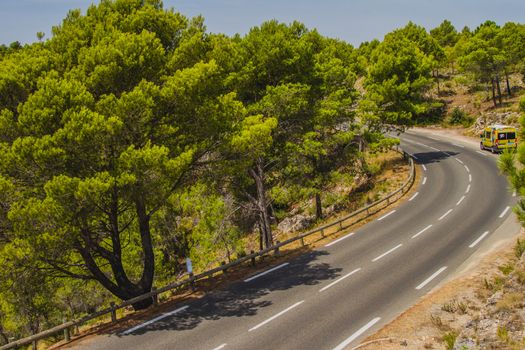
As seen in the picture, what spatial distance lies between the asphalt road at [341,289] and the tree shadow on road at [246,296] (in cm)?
4

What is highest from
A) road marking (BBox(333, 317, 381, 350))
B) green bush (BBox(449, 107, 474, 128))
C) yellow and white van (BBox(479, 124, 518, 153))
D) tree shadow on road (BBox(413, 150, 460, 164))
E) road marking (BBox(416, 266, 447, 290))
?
green bush (BBox(449, 107, 474, 128))

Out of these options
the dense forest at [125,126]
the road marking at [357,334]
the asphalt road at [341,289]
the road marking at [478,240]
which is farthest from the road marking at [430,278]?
the dense forest at [125,126]

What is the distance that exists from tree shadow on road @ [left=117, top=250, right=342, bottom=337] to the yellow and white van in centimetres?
2806

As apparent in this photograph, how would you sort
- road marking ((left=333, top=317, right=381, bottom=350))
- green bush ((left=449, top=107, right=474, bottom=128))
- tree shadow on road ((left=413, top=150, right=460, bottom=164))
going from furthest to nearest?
green bush ((left=449, top=107, right=474, bottom=128)) < tree shadow on road ((left=413, top=150, right=460, bottom=164)) < road marking ((left=333, top=317, right=381, bottom=350))

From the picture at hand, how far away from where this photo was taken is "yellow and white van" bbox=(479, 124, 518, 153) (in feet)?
130

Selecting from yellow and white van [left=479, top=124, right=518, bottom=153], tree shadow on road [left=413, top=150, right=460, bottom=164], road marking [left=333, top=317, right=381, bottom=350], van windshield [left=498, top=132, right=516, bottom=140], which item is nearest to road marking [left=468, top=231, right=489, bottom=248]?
road marking [left=333, top=317, right=381, bottom=350]

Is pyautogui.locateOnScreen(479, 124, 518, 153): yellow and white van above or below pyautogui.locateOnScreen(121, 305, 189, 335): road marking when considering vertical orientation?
above

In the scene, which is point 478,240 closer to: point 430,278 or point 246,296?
point 430,278

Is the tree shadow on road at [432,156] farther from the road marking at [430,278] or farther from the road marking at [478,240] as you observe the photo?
the road marking at [430,278]

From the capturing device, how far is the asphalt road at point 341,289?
13555mm

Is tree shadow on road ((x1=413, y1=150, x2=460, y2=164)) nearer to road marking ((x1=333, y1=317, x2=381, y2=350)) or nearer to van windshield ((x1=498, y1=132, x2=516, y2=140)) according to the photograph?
van windshield ((x1=498, y1=132, x2=516, y2=140))

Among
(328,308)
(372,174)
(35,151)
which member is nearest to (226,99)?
(35,151)

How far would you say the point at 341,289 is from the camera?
16891 mm

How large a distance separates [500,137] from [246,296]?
33.8 m
